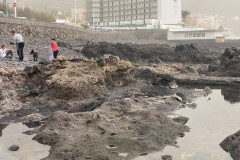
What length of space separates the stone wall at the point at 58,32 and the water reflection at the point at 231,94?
91.2 ft

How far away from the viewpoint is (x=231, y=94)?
15.9 m

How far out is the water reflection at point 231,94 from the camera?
14512mm

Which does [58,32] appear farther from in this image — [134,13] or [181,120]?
[134,13]

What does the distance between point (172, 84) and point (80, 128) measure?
1036cm

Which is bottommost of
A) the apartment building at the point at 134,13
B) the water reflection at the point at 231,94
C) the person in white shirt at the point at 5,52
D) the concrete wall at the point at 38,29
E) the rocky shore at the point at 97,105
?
the water reflection at the point at 231,94

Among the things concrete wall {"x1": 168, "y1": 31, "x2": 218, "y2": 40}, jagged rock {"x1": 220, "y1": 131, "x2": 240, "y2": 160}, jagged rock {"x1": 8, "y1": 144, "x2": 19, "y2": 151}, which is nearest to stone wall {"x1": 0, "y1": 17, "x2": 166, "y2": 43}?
concrete wall {"x1": 168, "y1": 31, "x2": 218, "y2": 40}

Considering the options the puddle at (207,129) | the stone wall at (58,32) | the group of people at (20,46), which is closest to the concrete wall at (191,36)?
the stone wall at (58,32)

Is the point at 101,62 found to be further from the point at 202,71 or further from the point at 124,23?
the point at 124,23

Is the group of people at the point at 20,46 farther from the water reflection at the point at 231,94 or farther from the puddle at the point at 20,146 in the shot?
the water reflection at the point at 231,94

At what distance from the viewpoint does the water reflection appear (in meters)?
14.5

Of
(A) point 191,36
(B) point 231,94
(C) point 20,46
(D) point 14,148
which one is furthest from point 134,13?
(D) point 14,148

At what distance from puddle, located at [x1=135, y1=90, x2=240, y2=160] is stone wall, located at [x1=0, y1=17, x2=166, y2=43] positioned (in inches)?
1163

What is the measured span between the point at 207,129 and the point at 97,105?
4.28 meters

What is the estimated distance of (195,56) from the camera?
3531cm
